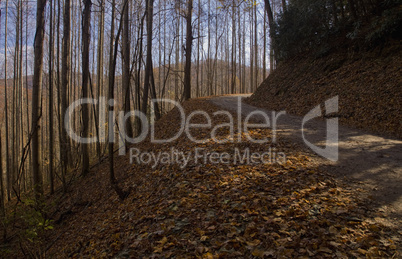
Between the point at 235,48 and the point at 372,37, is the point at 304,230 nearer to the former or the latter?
the point at 372,37

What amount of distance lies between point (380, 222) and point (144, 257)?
2.81 m

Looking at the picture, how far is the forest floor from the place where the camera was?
2.49 metres

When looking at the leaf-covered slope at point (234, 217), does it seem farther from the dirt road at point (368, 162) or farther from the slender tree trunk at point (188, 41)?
the slender tree trunk at point (188, 41)

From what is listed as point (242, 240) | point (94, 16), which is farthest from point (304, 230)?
point (94, 16)

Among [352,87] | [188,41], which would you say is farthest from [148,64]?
[352,87]

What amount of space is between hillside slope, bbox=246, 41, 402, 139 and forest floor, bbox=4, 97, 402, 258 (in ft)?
9.44

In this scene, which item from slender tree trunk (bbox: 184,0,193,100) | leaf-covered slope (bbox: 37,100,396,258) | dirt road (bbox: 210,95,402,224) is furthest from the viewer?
slender tree trunk (bbox: 184,0,193,100)

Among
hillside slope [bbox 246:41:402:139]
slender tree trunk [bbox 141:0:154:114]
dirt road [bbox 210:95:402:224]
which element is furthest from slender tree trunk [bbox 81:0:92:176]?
hillside slope [bbox 246:41:402:139]

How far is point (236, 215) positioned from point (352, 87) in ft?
23.7

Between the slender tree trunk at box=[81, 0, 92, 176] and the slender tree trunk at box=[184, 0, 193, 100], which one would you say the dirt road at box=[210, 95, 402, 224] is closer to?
the slender tree trunk at box=[81, 0, 92, 176]

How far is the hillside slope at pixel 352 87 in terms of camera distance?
641 centimetres

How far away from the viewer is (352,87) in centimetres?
787

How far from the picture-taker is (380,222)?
2.70 m

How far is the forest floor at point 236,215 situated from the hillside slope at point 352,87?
2877mm
